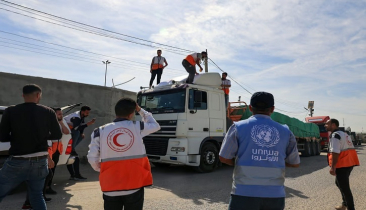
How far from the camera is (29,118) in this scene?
116 inches

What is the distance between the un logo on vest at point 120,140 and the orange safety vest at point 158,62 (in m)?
7.93

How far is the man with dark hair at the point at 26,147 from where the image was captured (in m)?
2.87

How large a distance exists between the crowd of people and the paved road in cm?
199

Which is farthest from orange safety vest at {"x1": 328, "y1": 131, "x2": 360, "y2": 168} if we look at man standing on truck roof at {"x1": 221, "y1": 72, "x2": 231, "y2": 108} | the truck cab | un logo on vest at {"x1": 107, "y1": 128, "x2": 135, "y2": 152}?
the truck cab

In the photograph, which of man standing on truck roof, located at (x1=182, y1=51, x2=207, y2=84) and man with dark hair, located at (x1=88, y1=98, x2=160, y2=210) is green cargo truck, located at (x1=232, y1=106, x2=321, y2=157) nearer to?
man standing on truck roof, located at (x1=182, y1=51, x2=207, y2=84)

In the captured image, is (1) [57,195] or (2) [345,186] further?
(1) [57,195]

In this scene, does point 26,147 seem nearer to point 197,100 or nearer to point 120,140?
point 120,140

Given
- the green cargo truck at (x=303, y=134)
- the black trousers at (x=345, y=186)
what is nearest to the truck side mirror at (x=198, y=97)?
the black trousers at (x=345, y=186)

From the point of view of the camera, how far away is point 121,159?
2.41 m

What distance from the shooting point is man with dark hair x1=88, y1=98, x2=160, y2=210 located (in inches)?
93.1

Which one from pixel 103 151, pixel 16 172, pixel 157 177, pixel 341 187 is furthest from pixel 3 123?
pixel 157 177

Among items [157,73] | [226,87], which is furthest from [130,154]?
[157,73]

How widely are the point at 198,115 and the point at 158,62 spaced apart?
310 centimetres

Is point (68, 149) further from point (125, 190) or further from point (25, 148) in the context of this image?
point (125, 190)
